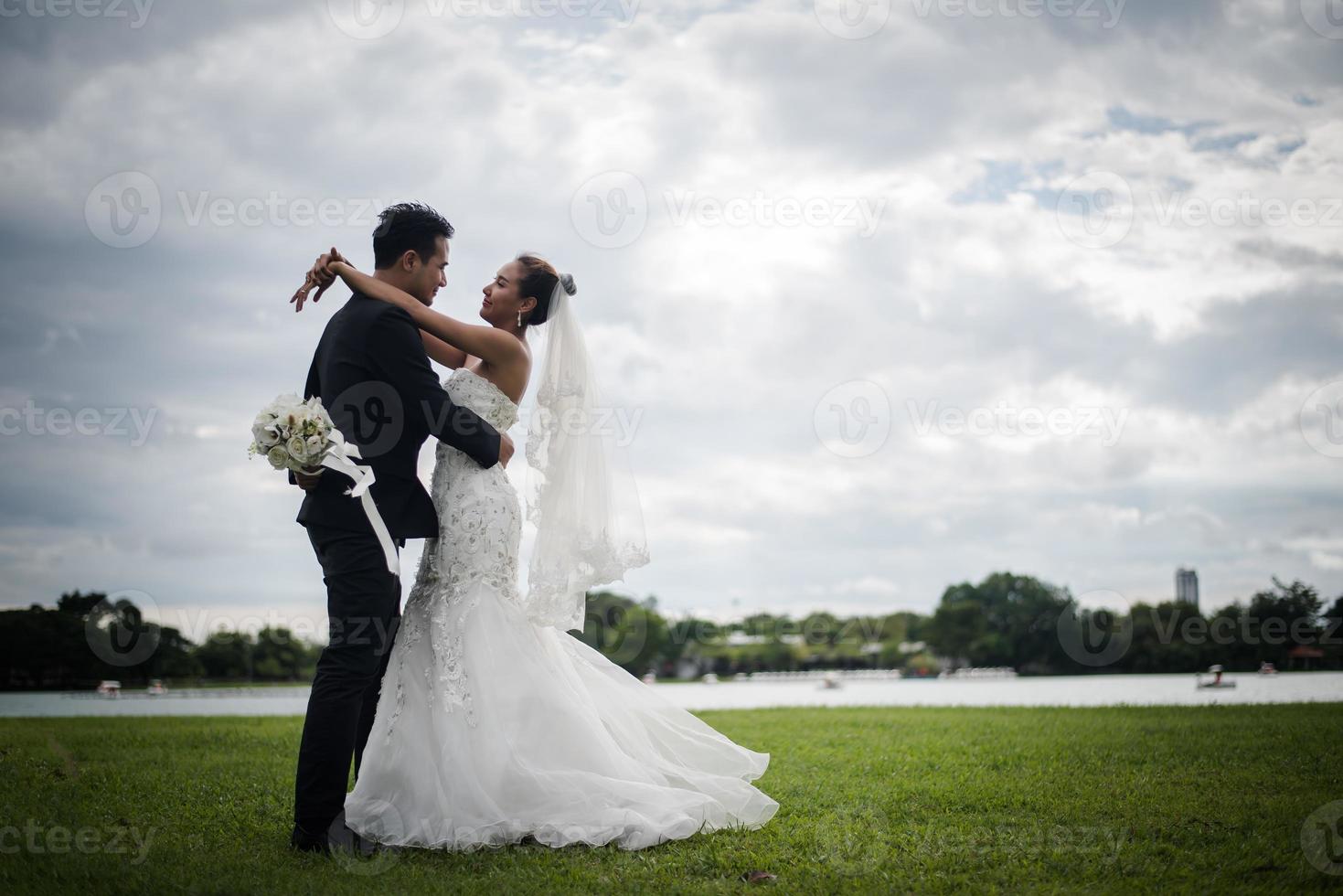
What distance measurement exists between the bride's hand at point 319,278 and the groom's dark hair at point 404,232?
24 cm

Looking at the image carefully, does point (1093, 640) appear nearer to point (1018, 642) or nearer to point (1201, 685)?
point (1018, 642)

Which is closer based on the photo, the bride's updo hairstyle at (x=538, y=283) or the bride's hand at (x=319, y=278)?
the bride's hand at (x=319, y=278)

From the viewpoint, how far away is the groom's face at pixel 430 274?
16.4ft

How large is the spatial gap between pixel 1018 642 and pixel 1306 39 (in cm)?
9928

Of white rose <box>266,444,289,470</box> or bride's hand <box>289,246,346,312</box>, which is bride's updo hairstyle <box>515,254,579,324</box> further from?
white rose <box>266,444,289,470</box>

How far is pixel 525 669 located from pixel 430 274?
2.39m
